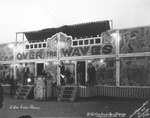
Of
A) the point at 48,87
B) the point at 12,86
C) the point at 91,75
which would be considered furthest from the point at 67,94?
the point at 12,86

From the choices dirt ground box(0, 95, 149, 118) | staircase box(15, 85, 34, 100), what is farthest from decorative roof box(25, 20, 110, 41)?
dirt ground box(0, 95, 149, 118)

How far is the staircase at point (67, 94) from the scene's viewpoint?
9.72 metres

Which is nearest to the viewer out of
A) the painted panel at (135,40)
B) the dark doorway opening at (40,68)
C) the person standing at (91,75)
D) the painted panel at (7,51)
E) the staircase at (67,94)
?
the painted panel at (7,51)

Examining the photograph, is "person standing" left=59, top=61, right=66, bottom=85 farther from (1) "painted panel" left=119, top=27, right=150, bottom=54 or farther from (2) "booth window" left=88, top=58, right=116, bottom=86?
(1) "painted panel" left=119, top=27, right=150, bottom=54

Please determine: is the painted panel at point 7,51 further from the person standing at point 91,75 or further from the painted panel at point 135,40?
the painted panel at point 135,40

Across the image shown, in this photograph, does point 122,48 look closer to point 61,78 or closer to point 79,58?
point 79,58

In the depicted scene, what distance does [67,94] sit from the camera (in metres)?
10.0

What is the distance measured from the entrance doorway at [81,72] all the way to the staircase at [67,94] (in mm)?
710

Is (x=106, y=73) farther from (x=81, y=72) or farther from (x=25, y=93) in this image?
(x=25, y=93)

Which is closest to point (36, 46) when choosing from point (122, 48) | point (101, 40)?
point (101, 40)

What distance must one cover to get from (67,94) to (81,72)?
4.98ft

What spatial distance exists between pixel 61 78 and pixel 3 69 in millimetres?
3470

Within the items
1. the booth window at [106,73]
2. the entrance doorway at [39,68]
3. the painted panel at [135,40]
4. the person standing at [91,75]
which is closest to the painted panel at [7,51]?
the entrance doorway at [39,68]

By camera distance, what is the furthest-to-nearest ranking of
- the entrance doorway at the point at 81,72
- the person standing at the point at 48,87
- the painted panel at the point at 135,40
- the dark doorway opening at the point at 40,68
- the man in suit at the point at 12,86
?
1. the entrance doorway at the point at 81,72
2. the person standing at the point at 48,87
3. the dark doorway opening at the point at 40,68
4. the painted panel at the point at 135,40
5. the man in suit at the point at 12,86
